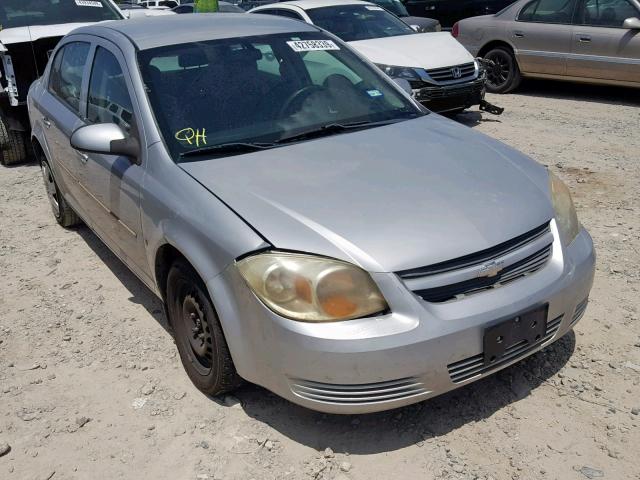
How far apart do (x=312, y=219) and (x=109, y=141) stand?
1.25 meters

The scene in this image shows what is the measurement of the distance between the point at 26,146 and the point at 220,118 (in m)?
5.00

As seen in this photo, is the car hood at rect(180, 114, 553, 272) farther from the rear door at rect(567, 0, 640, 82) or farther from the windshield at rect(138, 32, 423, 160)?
the rear door at rect(567, 0, 640, 82)

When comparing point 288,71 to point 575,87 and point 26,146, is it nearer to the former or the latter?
point 26,146

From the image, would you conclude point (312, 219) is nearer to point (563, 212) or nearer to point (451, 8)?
point (563, 212)

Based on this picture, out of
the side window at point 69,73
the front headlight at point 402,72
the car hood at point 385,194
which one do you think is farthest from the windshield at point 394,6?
the car hood at point 385,194

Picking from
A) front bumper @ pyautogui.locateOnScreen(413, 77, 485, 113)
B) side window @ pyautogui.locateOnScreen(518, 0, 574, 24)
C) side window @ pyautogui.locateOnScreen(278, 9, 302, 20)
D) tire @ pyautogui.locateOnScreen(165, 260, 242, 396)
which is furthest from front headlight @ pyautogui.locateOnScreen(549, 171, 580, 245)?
side window @ pyautogui.locateOnScreen(518, 0, 574, 24)

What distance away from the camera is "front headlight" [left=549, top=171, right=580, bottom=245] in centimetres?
294

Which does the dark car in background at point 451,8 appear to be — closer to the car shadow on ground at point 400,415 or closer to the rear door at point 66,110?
the rear door at point 66,110

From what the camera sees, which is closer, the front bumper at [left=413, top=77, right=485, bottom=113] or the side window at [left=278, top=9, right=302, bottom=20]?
the front bumper at [left=413, top=77, right=485, bottom=113]

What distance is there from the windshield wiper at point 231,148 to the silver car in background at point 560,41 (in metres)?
6.98

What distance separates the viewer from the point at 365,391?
8.21 feet

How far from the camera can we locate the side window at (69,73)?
4.24m

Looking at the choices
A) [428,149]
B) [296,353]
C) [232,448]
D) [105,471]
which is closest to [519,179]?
[428,149]

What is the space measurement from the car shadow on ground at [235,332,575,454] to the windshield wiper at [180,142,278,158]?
1.13 m
